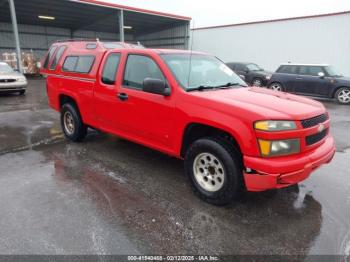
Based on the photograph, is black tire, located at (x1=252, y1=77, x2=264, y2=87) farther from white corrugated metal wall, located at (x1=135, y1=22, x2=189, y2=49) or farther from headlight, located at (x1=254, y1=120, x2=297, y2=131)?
headlight, located at (x1=254, y1=120, x2=297, y2=131)

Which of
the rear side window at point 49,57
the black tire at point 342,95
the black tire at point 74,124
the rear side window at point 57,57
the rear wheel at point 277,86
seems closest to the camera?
the black tire at point 74,124

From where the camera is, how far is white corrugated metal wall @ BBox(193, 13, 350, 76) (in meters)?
17.6

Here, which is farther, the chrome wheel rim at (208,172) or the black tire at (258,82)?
the black tire at (258,82)

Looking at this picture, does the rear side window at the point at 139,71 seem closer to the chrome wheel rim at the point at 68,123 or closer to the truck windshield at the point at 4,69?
the chrome wheel rim at the point at 68,123

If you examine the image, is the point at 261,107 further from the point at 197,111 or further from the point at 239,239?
the point at 239,239

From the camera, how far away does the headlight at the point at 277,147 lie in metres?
3.05

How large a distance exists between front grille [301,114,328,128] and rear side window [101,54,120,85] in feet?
9.48

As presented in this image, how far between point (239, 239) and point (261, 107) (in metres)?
1.40

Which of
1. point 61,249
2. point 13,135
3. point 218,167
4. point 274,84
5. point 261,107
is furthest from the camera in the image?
point 274,84

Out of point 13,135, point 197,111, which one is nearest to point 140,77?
point 197,111

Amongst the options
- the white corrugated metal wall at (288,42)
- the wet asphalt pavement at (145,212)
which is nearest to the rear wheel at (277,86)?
the white corrugated metal wall at (288,42)

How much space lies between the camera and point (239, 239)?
2.95 metres

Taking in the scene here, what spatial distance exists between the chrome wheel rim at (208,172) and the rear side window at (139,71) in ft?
4.07

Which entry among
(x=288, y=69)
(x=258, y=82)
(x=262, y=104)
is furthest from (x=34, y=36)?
(x=262, y=104)
